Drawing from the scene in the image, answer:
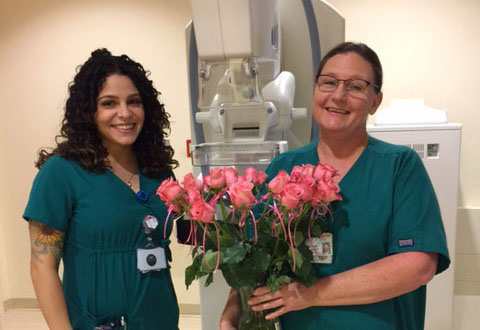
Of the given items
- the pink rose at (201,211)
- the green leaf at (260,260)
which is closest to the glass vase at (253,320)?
the green leaf at (260,260)

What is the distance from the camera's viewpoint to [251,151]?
4.51ft

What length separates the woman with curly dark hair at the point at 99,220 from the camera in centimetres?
115

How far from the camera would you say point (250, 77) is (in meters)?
1.24

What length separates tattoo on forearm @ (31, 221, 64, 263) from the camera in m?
1.13

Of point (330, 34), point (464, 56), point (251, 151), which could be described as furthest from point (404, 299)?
point (464, 56)

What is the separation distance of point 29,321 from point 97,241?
7.67ft

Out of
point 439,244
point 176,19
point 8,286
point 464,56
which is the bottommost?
point 8,286

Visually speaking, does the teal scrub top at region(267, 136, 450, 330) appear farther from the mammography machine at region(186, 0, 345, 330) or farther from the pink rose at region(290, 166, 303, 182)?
the mammography machine at region(186, 0, 345, 330)

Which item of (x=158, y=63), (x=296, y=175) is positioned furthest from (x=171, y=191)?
(x=158, y=63)

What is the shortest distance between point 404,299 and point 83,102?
1.13 metres

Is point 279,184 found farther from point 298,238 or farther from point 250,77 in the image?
point 250,77

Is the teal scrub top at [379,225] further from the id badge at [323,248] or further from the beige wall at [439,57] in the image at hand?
the beige wall at [439,57]

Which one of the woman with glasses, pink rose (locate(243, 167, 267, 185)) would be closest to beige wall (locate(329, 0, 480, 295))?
the woman with glasses

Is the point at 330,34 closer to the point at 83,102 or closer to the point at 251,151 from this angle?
the point at 251,151
